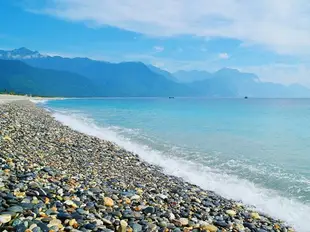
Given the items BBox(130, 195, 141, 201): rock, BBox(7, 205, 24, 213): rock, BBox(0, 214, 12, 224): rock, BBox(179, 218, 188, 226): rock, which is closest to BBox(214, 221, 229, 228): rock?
BBox(179, 218, 188, 226): rock

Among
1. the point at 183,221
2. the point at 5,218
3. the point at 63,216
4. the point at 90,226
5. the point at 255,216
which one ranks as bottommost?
the point at 255,216

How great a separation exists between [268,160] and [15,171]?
15190mm

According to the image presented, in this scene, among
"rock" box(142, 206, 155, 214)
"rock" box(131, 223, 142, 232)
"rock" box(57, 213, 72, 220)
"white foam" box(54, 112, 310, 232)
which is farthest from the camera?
"white foam" box(54, 112, 310, 232)

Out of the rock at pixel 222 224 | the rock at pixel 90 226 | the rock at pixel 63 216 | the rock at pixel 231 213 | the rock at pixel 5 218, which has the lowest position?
the rock at pixel 231 213

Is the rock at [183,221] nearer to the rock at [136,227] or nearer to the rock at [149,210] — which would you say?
the rock at [149,210]

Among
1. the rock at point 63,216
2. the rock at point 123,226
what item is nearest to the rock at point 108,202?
the rock at point 123,226

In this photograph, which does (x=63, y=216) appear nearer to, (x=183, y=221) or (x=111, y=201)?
(x=111, y=201)

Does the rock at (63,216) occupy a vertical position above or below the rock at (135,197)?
above

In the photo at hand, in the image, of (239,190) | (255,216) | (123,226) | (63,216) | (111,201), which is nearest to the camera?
(63,216)

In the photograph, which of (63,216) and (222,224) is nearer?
(63,216)

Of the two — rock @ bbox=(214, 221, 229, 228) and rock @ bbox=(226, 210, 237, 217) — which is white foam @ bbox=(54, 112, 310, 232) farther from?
rock @ bbox=(214, 221, 229, 228)

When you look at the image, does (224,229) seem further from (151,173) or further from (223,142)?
(223,142)

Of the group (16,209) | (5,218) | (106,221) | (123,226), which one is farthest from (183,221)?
(5,218)

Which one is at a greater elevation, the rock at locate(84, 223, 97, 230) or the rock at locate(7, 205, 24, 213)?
the rock at locate(7, 205, 24, 213)
